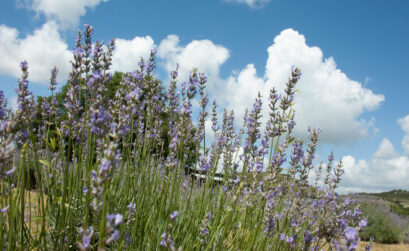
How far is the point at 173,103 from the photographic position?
290 cm

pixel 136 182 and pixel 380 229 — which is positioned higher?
pixel 136 182

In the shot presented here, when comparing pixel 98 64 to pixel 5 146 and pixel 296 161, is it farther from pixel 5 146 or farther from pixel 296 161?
pixel 296 161

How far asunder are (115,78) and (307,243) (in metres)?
21.4

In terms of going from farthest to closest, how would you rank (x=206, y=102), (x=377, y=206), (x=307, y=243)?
1. (x=377, y=206)
2. (x=206, y=102)
3. (x=307, y=243)

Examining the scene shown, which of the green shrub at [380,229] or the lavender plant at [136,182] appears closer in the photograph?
the lavender plant at [136,182]

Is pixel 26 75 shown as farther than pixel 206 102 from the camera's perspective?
No

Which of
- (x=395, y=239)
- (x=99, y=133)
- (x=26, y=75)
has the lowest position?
(x=395, y=239)

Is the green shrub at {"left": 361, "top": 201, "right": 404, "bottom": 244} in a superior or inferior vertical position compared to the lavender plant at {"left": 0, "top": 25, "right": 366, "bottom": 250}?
inferior

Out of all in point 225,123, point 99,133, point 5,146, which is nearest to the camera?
point 5,146

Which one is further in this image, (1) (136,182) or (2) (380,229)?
(2) (380,229)

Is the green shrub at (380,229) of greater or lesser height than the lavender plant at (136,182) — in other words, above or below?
below

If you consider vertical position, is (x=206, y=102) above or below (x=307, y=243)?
above

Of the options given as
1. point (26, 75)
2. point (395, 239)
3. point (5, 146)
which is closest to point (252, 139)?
point (26, 75)

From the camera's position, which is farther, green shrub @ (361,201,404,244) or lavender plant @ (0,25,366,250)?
green shrub @ (361,201,404,244)
